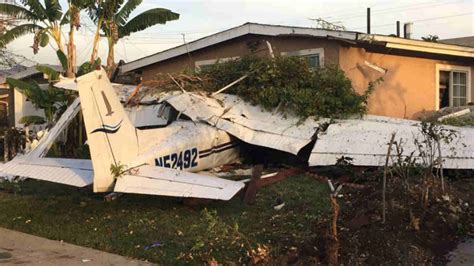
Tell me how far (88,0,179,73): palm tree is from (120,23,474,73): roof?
1.12 metres

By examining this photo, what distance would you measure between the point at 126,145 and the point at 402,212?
161 inches

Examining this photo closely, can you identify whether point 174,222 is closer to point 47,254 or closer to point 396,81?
point 47,254

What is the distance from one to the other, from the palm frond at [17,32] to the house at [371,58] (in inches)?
139

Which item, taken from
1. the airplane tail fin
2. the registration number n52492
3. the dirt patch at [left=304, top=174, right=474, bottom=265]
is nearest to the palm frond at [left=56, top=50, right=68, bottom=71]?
the registration number n52492

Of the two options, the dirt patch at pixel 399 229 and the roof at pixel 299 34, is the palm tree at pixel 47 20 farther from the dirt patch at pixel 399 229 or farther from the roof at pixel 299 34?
the dirt patch at pixel 399 229

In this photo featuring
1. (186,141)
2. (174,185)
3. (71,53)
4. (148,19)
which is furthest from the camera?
(148,19)

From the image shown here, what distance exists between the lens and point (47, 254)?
6688 mm

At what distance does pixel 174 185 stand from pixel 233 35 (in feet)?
Answer: 31.0

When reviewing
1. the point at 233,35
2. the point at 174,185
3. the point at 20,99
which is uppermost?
the point at 233,35

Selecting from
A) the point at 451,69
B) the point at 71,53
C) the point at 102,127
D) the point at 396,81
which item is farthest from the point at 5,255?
the point at 451,69

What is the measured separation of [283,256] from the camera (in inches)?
220

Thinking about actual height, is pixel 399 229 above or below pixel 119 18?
below

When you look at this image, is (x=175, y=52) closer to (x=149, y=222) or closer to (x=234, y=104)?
(x=234, y=104)

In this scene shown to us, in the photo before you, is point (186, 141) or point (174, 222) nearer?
point (174, 222)
